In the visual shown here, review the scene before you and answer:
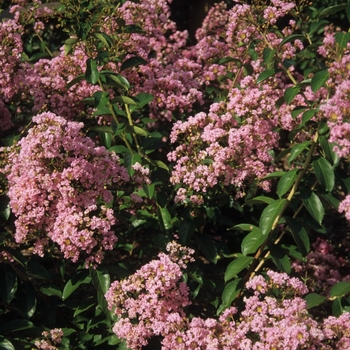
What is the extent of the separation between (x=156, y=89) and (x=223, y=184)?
0.92 m

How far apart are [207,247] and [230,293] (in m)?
0.34

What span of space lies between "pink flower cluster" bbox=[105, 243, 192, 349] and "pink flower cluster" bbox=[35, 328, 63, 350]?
0.35 m

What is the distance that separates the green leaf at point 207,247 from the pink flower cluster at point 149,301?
50 centimetres

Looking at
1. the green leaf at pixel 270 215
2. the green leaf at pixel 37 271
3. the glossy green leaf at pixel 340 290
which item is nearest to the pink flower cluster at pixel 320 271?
the glossy green leaf at pixel 340 290

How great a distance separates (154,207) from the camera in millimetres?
3334

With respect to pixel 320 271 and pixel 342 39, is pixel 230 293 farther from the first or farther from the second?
pixel 342 39

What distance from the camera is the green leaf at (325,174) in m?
2.63

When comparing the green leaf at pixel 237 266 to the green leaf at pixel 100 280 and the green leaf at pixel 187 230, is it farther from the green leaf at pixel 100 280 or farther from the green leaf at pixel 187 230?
the green leaf at pixel 100 280

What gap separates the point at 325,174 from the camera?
2.65 m

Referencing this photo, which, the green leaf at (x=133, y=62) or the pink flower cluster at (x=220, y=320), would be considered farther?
the green leaf at (x=133, y=62)

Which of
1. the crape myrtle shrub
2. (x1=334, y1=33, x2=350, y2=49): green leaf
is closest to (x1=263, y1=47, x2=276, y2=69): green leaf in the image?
the crape myrtle shrub

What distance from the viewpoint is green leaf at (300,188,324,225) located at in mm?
2764

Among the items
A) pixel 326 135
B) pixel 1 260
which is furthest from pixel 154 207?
pixel 326 135

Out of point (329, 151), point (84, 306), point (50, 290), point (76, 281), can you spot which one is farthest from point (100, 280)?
point (329, 151)
